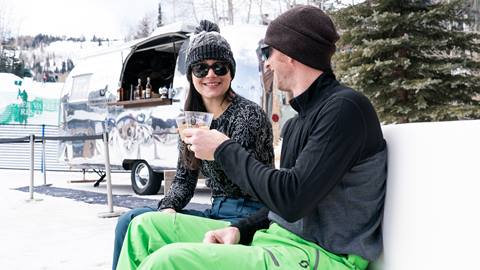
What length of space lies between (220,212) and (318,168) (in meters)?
0.96

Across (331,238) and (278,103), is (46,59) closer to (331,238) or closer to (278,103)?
(278,103)

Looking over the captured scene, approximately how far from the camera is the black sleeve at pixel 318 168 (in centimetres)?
127

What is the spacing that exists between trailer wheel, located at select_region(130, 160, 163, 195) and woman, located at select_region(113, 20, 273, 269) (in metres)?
5.87

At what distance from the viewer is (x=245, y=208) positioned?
2119 millimetres

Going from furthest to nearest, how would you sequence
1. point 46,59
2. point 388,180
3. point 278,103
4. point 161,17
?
point 46,59
point 161,17
point 278,103
point 388,180

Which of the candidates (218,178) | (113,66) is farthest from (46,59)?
(218,178)

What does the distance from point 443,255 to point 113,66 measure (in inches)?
333

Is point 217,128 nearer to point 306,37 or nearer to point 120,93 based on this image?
point 306,37

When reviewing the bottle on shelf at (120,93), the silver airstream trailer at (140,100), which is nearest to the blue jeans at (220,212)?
the silver airstream trailer at (140,100)

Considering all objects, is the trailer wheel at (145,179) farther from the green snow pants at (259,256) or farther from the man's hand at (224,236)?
the green snow pants at (259,256)

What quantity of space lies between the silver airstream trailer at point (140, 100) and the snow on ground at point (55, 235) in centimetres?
113

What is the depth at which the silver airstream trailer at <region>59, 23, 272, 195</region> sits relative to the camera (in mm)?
7316

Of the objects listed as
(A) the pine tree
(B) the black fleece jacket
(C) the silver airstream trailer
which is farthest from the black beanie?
(A) the pine tree

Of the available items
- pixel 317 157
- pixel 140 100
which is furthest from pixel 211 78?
pixel 140 100
